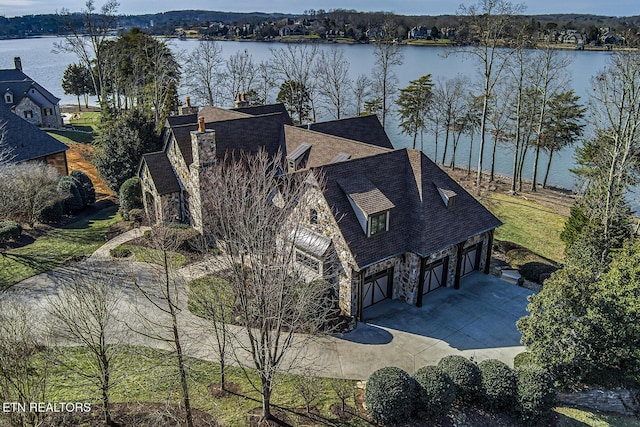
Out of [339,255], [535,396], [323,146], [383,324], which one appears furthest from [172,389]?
[323,146]

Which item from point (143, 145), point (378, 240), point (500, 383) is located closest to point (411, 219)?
point (378, 240)

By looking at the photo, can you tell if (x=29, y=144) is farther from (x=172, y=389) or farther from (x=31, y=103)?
(x=172, y=389)

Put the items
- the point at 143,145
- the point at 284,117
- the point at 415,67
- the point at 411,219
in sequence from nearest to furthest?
the point at 411,219 → the point at 284,117 → the point at 143,145 → the point at 415,67

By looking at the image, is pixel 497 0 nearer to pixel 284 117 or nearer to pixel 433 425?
pixel 284 117

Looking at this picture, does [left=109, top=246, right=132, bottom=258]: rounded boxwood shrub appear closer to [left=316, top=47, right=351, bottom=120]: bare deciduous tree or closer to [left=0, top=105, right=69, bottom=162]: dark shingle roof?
[left=0, top=105, right=69, bottom=162]: dark shingle roof

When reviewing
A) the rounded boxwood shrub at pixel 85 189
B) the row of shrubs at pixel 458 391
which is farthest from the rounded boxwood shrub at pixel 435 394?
the rounded boxwood shrub at pixel 85 189

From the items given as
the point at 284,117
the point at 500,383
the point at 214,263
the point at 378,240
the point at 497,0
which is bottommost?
the point at 500,383

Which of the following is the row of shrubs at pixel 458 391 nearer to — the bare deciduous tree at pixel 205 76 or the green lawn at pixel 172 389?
the green lawn at pixel 172 389

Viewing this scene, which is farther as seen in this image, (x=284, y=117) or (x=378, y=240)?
(x=284, y=117)
